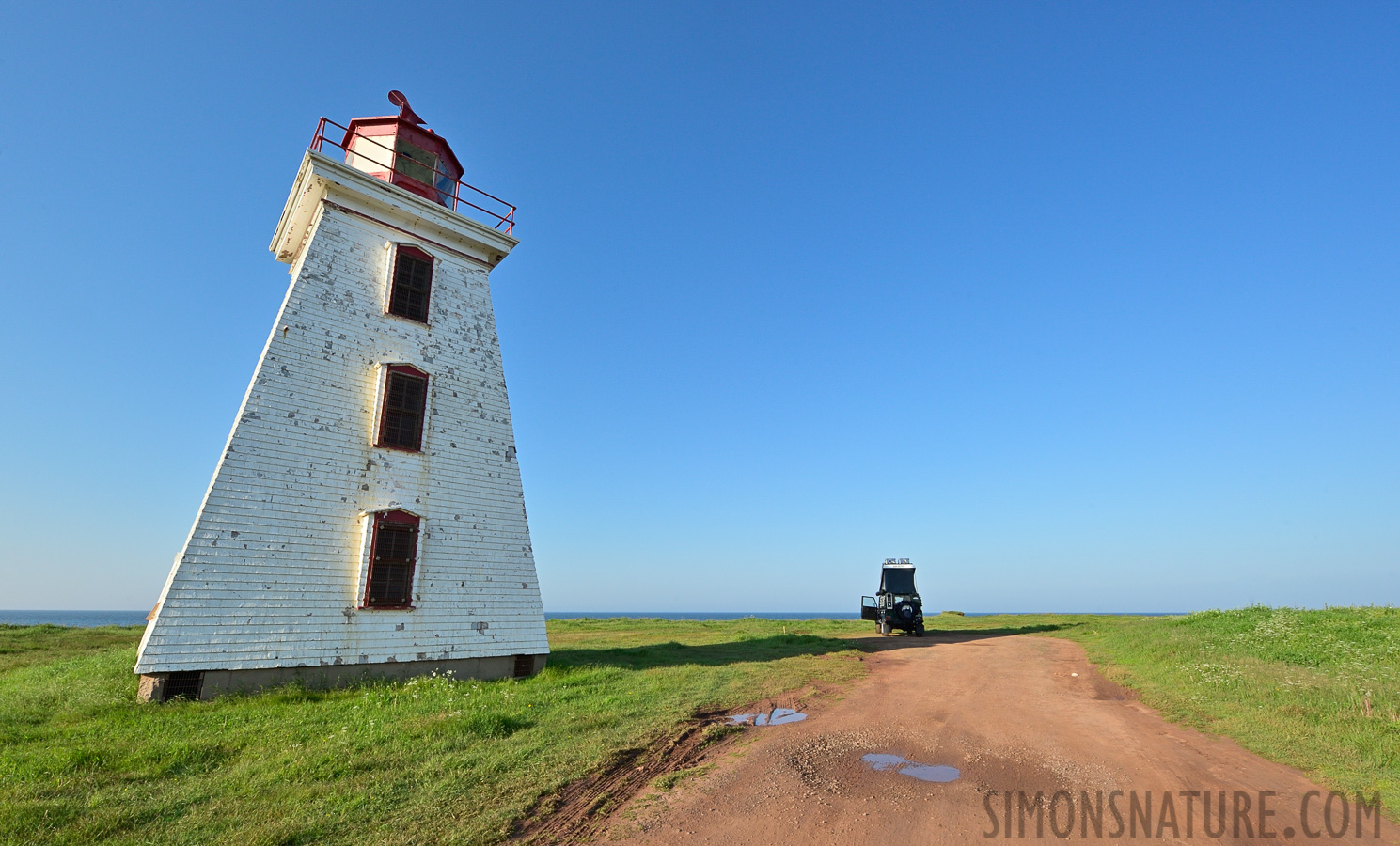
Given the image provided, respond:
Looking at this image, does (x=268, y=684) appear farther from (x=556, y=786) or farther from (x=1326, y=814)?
(x=1326, y=814)

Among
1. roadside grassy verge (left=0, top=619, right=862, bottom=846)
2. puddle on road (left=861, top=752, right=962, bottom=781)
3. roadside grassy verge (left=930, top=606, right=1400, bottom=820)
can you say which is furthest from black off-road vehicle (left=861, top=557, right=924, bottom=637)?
puddle on road (left=861, top=752, right=962, bottom=781)

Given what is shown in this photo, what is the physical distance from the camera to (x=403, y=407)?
15.1 metres

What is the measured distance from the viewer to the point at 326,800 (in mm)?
6746

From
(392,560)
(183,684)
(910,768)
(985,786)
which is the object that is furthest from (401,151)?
(985,786)

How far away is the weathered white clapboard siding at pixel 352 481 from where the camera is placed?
40.6 ft

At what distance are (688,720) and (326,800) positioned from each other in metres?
5.47

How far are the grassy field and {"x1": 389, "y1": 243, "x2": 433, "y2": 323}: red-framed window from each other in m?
8.72

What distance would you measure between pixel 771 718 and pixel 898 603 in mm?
20302

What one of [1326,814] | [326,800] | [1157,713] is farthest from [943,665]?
[326,800]

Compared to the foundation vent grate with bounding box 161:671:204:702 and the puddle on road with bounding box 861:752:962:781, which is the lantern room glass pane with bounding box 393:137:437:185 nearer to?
the foundation vent grate with bounding box 161:671:204:702

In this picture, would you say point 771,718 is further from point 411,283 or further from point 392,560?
Answer: point 411,283

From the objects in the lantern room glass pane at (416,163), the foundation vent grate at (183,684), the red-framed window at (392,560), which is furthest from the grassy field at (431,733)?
the lantern room glass pane at (416,163)

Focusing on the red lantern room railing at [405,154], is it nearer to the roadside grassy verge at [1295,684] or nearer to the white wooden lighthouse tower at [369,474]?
the white wooden lighthouse tower at [369,474]

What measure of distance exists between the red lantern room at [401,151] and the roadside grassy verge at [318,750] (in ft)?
41.4
